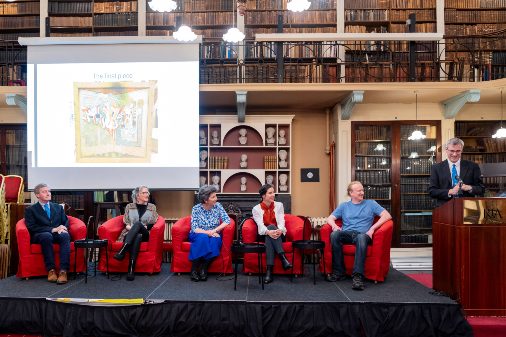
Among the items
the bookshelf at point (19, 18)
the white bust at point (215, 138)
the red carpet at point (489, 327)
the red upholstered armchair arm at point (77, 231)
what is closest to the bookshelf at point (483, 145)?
the white bust at point (215, 138)

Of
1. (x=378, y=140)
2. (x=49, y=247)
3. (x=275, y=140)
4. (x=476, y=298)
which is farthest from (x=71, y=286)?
(x=378, y=140)

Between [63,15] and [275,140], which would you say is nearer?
[275,140]

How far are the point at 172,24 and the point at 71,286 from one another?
542 centimetres

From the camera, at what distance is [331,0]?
8.43 meters

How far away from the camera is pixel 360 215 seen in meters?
4.89

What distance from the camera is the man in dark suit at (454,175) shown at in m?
4.29

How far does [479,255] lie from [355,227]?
1292 millimetres

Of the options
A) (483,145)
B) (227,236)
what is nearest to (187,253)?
(227,236)

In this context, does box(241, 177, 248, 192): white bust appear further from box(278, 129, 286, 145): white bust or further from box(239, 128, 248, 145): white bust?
box(278, 129, 286, 145): white bust

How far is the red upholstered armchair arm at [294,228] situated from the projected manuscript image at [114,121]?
275cm

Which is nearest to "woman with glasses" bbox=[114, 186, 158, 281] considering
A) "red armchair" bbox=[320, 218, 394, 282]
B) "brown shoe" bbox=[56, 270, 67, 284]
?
"brown shoe" bbox=[56, 270, 67, 284]

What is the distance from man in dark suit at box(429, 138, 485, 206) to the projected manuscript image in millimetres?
4232

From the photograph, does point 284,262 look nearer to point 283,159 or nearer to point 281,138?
point 283,159

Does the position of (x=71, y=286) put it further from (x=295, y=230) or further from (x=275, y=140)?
(x=275, y=140)
